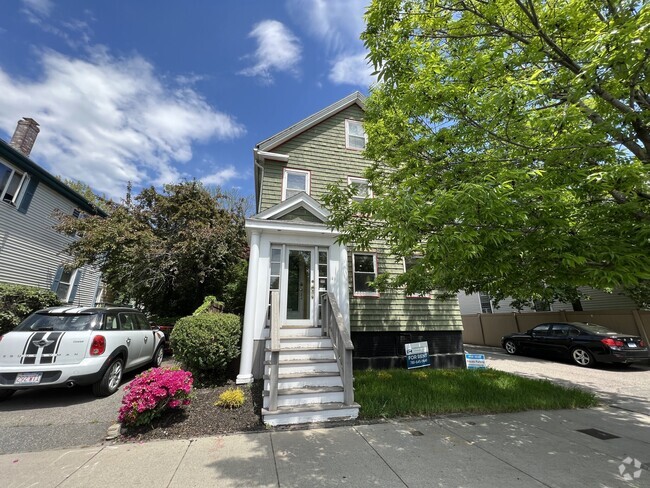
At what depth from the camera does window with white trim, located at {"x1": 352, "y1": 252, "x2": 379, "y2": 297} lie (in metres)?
9.45

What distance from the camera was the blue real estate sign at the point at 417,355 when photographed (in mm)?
8945

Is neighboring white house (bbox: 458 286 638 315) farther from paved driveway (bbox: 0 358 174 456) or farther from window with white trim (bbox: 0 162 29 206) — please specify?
window with white trim (bbox: 0 162 29 206)

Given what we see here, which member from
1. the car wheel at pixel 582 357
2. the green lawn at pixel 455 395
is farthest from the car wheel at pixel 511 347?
the green lawn at pixel 455 395

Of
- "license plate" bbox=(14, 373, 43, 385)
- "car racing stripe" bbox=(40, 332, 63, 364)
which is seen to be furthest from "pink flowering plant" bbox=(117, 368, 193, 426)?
"license plate" bbox=(14, 373, 43, 385)

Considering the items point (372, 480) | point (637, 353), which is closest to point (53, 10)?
point (372, 480)

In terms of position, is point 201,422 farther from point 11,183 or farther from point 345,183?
point 11,183

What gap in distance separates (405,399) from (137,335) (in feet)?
22.2

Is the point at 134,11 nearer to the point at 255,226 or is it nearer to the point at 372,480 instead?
the point at 255,226

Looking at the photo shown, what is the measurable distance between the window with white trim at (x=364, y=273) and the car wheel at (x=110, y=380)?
21.7ft

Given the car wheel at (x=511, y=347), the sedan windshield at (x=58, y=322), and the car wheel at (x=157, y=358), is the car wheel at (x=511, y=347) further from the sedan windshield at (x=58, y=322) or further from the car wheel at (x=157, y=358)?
the sedan windshield at (x=58, y=322)

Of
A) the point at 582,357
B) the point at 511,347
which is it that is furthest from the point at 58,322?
the point at 511,347

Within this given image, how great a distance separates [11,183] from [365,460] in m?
15.7

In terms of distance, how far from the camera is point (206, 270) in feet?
38.7

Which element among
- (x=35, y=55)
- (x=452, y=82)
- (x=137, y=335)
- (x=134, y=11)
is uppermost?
(x=134, y=11)
